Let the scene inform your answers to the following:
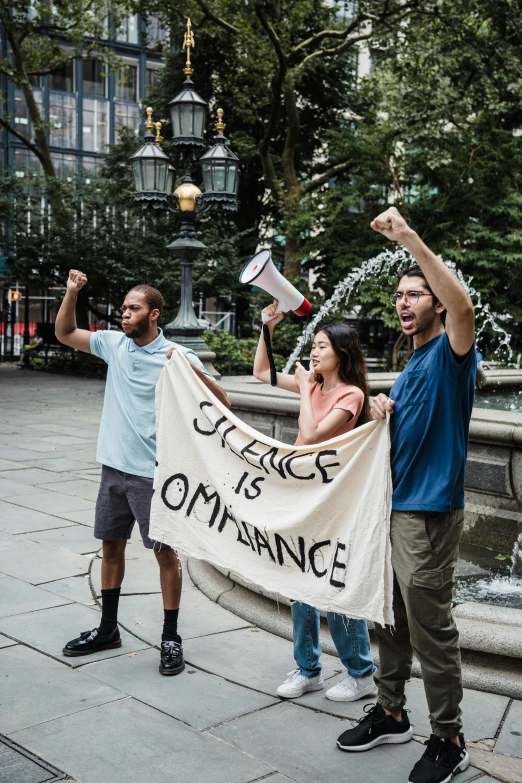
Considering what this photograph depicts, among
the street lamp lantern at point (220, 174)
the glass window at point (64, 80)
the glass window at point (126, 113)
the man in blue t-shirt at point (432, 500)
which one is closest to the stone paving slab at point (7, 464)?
the street lamp lantern at point (220, 174)

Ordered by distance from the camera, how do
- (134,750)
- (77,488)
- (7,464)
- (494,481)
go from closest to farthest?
(134,750) < (494,481) < (77,488) < (7,464)

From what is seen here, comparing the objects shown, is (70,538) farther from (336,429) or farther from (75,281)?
(336,429)

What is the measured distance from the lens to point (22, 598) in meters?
5.54

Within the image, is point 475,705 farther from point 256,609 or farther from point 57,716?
point 57,716

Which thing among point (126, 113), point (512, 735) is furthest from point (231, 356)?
point (126, 113)

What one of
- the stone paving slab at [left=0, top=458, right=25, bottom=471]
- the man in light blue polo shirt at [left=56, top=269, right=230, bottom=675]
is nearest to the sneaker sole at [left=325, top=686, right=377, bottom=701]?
the man in light blue polo shirt at [left=56, top=269, right=230, bottom=675]

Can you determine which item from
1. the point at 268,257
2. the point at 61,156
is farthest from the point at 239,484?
the point at 61,156

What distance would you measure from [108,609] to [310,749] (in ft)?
5.05

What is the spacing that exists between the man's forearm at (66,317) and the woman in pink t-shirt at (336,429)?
129 cm

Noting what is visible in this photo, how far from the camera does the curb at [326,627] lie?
420 centimetres

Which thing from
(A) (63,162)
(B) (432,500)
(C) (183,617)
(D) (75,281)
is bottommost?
(C) (183,617)

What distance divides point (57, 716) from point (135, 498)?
1.13 m

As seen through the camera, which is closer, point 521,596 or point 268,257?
point 268,257

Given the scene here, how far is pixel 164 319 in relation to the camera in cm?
2366
